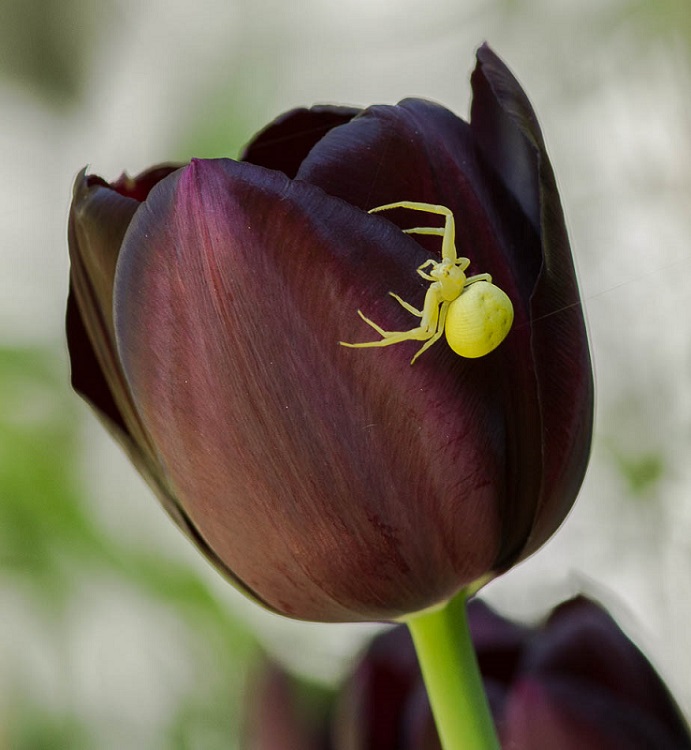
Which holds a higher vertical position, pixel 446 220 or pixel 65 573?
pixel 446 220

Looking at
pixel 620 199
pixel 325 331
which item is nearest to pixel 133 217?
pixel 325 331

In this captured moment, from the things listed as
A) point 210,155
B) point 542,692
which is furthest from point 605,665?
point 210,155

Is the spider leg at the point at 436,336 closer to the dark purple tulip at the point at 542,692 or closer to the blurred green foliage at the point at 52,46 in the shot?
the dark purple tulip at the point at 542,692

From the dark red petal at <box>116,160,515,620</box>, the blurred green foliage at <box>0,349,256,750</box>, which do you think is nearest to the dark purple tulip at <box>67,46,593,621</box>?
the dark red petal at <box>116,160,515,620</box>

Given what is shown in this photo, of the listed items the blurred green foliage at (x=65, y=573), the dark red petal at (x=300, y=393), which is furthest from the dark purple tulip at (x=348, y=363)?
the blurred green foliage at (x=65, y=573)

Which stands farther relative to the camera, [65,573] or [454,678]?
[65,573]

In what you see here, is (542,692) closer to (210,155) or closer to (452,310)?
(452,310)

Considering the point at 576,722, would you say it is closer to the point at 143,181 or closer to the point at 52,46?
the point at 143,181
